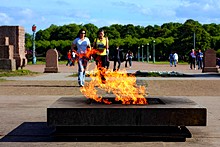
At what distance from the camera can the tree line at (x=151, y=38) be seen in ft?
327

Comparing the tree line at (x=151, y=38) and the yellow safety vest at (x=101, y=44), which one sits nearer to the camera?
the yellow safety vest at (x=101, y=44)

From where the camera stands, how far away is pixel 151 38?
139875 mm

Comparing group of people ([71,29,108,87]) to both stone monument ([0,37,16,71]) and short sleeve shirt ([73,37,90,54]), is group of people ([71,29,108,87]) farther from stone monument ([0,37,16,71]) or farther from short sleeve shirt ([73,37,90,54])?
stone monument ([0,37,16,71])

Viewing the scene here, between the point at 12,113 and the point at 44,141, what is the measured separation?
326 centimetres

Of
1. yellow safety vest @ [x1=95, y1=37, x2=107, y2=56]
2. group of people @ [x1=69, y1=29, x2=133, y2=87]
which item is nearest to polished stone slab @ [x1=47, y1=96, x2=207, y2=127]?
group of people @ [x1=69, y1=29, x2=133, y2=87]

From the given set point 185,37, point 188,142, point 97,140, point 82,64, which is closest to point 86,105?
point 97,140

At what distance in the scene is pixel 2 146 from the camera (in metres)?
6.36

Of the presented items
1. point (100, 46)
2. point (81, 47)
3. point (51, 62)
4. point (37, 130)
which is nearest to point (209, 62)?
point (51, 62)

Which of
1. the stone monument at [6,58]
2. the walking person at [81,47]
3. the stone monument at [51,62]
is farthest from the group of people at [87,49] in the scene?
the stone monument at [51,62]

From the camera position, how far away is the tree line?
3922 inches

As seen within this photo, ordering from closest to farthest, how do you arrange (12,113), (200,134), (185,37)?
1. (200,134)
2. (12,113)
3. (185,37)

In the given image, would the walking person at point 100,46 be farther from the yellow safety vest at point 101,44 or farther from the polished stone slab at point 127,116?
the polished stone slab at point 127,116

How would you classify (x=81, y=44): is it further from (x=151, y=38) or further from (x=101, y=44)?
(x=151, y=38)

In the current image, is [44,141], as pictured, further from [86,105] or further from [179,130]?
[179,130]
